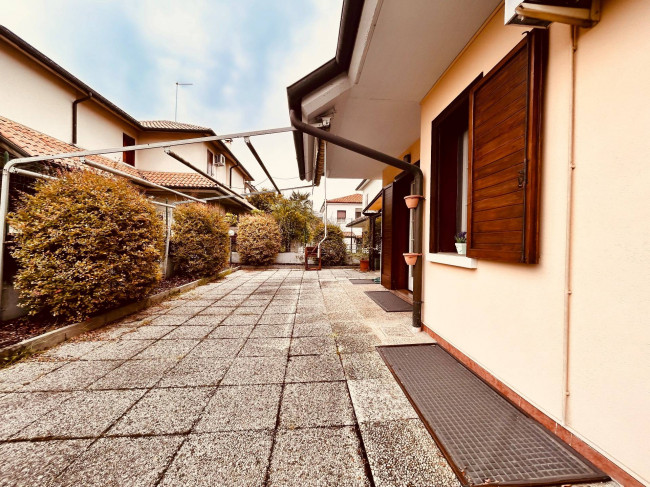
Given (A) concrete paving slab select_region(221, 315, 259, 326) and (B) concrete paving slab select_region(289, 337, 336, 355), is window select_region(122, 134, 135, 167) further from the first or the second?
(B) concrete paving slab select_region(289, 337, 336, 355)

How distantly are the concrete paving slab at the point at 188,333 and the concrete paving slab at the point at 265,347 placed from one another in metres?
0.67

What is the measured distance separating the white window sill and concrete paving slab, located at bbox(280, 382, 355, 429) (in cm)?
152

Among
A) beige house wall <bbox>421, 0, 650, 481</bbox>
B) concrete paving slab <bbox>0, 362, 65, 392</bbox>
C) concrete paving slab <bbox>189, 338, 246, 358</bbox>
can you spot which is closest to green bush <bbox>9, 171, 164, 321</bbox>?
concrete paving slab <bbox>0, 362, 65, 392</bbox>

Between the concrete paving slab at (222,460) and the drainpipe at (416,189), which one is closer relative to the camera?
the concrete paving slab at (222,460)

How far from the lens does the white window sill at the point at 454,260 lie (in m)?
2.25

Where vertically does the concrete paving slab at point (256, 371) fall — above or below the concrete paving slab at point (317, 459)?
below

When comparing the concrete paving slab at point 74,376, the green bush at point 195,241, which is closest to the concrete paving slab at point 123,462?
the concrete paving slab at point 74,376

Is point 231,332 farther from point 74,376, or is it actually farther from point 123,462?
point 123,462

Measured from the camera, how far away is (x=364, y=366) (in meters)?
2.29

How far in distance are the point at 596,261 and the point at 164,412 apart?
106 inches

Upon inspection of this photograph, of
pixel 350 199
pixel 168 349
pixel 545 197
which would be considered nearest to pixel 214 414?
pixel 168 349

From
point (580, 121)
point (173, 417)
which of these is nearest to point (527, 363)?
point (580, 121)

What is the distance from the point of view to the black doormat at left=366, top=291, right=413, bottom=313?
164 inches

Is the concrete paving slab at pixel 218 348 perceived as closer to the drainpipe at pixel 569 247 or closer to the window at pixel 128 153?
the drainpipe at pixel 569 247
